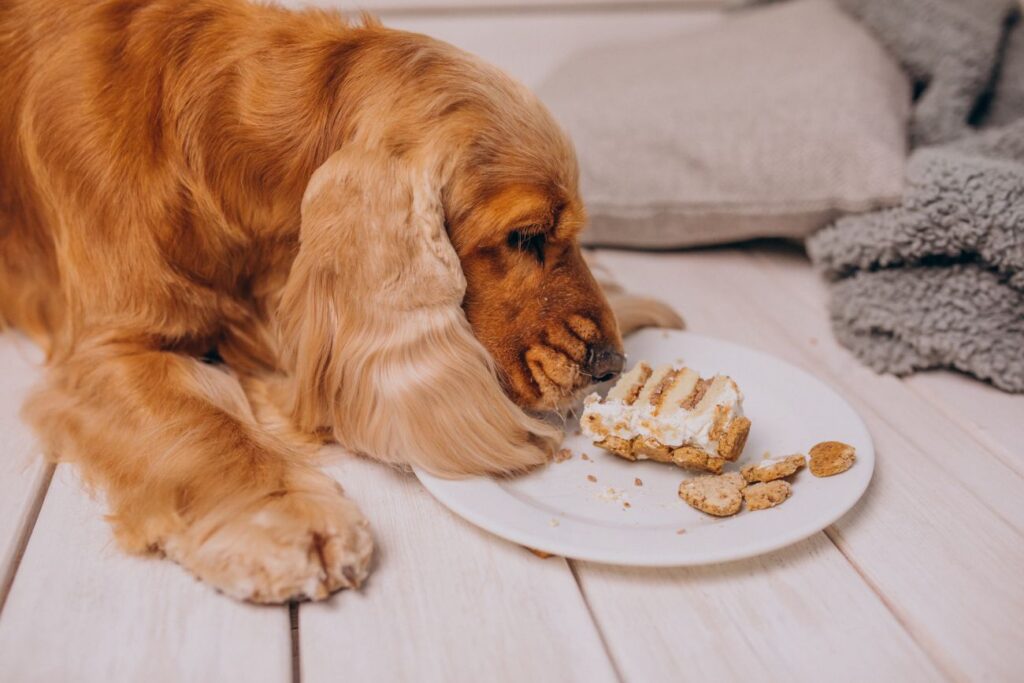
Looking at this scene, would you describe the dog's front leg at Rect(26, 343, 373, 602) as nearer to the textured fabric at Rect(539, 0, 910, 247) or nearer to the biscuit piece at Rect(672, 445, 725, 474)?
the biscuit piece at Rect(672, 445, 725, 474)

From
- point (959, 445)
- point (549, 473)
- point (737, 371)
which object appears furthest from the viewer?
point (737, 371)

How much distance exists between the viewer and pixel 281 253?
4.74 feet

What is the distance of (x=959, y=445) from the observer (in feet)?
5.09

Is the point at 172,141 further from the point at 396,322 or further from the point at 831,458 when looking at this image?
the point at 831,458

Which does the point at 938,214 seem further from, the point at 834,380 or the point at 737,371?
the point at 737,371

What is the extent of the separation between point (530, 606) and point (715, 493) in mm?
315

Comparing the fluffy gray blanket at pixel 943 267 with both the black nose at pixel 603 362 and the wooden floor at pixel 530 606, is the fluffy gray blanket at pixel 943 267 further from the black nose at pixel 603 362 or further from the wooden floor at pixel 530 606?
the black nose at pixel 603 362

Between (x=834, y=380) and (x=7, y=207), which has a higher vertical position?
(x=7, y=207)

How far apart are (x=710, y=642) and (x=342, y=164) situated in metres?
0.81

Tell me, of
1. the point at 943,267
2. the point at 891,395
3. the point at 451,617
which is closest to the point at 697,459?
the point at 451,617

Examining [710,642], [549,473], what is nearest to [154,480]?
[549,473]

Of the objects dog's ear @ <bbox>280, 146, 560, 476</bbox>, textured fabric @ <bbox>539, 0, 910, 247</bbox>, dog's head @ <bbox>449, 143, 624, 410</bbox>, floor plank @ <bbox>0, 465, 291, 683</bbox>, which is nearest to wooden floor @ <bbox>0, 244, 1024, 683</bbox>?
floor plank @ <bbox>0, 465, 291, 683</bbox>

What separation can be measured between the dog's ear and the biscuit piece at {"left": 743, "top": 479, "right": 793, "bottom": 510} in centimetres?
32

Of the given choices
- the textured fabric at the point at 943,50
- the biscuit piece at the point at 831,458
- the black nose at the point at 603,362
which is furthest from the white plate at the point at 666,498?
the textured fabric at the point at 943,50
